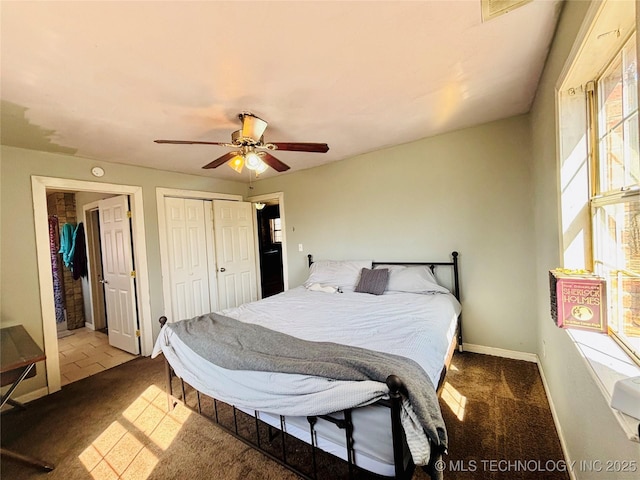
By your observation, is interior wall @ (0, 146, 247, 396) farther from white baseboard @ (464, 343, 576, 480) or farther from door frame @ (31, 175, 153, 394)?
white baseboard @ (464, 343, 576, 480)

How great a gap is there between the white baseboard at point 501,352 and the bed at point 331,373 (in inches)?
24.6

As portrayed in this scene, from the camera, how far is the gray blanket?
1183 mm

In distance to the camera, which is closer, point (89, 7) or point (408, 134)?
point (89, 7)

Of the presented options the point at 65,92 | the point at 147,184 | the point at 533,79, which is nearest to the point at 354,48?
the point at 533,79

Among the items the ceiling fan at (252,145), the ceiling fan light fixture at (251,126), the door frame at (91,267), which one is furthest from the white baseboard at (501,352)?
the door frame at (91,267)

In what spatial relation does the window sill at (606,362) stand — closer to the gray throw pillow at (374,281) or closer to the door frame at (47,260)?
the gray throw pillow at (374,281)

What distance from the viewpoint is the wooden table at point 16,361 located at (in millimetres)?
1652

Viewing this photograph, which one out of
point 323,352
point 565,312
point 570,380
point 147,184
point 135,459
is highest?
point 147,184

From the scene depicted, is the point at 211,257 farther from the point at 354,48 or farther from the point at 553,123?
the point at 553,123

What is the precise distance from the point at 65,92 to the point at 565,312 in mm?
3165

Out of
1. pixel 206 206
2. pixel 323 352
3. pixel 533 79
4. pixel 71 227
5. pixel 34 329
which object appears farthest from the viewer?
pixel 71 227

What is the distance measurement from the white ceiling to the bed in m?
1.68

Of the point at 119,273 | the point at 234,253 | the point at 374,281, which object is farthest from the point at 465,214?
the point at 119,273

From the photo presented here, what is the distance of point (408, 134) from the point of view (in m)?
2.86
